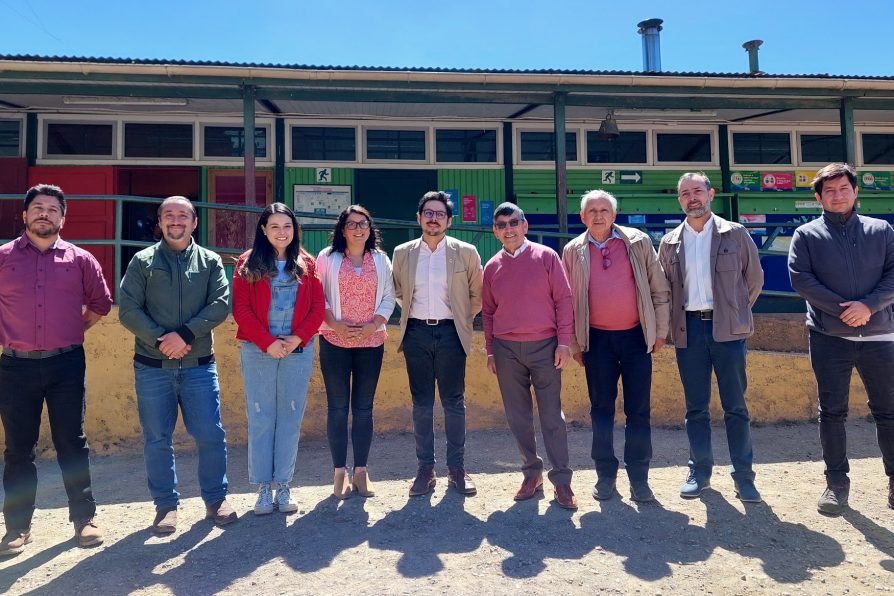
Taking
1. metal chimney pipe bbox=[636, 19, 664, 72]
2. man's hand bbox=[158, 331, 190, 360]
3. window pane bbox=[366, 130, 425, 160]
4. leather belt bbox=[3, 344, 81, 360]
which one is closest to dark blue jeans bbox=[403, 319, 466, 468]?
man's hand bbox=[158, 331, 190, 360]

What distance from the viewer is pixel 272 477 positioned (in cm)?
366

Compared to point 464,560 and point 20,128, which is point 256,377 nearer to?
point 464,560

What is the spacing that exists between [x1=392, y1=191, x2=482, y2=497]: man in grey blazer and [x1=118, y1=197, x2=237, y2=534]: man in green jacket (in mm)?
1142

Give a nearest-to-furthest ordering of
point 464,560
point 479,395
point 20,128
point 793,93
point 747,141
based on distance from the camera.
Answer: point 464,560 < point 479,395 < point 793,93 < point 20,128 < point 747,141

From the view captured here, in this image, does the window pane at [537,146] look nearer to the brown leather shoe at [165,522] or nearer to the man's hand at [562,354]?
the man's hand at [562,354]

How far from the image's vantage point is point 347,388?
3.84m

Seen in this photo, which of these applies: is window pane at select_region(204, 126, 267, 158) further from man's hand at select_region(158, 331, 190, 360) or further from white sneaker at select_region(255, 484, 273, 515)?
white sneaker at select_region(255, 484, 273, 515)

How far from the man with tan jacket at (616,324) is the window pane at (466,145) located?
5.74 metres

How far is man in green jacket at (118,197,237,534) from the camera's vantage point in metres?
3.40

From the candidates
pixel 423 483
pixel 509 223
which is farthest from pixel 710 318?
pixel 423 483

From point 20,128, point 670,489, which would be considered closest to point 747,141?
point 670,489

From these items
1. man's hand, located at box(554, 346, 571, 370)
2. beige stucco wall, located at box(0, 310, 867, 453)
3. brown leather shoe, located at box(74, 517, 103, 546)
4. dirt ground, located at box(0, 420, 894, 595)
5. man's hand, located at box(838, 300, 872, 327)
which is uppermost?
man's hand, located at box(838, 300, 872, 327)

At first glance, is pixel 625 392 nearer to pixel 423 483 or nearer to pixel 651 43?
pixel 423 483

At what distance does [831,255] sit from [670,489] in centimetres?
179
